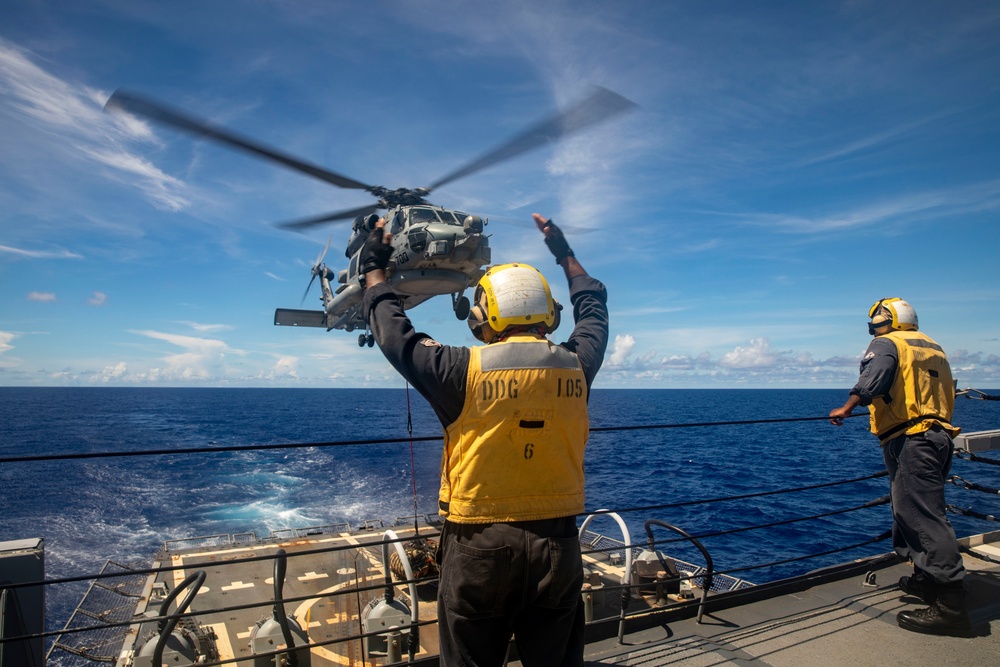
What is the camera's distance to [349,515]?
3069 centimetres

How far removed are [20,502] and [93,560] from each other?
19.0 metres

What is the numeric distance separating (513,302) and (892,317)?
3788 mm

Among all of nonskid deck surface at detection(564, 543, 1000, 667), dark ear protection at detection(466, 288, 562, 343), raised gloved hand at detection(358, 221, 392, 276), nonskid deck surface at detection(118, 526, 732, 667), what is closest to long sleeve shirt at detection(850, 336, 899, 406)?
nonskid deck surface at detection(564, 543, 1000, 667)

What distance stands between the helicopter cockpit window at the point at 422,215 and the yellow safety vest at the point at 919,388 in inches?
413

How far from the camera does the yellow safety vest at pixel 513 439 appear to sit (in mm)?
2479

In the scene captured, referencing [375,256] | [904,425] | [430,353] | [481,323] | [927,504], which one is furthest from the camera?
[904,425]

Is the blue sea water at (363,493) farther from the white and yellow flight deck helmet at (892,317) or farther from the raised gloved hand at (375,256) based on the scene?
the raised gloved hand at (375,256)

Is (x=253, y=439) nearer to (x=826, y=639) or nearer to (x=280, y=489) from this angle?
(x=280, y=489)

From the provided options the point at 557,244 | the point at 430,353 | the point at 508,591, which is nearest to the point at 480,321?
the point at 430,353

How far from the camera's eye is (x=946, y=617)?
430 cm

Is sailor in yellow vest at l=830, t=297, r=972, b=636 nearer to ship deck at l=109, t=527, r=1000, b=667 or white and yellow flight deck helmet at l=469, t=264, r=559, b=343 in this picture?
ship deck at l=109, t=527, r=1000, b=667

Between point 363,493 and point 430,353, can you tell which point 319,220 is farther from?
point 363,493

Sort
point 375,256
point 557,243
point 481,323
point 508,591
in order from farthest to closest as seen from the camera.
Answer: point 557,243, point 375,256, point 481,323, point 508,591

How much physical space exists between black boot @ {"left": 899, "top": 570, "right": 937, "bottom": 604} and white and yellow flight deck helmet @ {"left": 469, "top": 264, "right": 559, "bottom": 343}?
3857 mm
